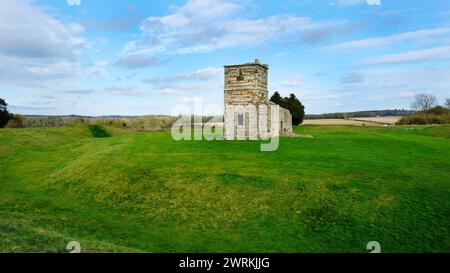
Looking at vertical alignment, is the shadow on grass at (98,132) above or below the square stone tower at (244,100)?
below

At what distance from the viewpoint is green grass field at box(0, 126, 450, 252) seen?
628 inches

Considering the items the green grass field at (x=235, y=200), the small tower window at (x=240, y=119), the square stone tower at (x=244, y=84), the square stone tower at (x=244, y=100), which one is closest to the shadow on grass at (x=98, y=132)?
the green grass field at (x=235, y=200)

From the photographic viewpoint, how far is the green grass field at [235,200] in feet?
52.4

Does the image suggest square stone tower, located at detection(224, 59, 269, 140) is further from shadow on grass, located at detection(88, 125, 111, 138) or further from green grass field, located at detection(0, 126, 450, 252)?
shadow on grass, located at detection(88, 125, 111, 138)

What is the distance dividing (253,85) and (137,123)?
187ft

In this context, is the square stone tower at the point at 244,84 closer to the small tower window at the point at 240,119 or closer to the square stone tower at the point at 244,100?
the square stone tower at the point at 244,100

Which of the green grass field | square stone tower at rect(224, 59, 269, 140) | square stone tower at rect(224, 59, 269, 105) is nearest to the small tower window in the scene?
square stone tower at rect(224, 59, 269, 140)

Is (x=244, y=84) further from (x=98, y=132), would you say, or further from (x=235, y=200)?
(x=98, y=132)

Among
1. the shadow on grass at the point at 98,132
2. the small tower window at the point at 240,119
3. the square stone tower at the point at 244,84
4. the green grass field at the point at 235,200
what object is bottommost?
the green grass field at the point at 235,200

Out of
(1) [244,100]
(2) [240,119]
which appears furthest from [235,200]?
(1) [244,100]

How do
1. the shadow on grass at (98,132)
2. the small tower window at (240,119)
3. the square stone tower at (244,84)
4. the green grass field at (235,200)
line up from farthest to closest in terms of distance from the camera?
the shadow on grass at (98,132)
the small tower window at (240,119)
the square stone tower at (244,84)
the green grass field at (235,200)
